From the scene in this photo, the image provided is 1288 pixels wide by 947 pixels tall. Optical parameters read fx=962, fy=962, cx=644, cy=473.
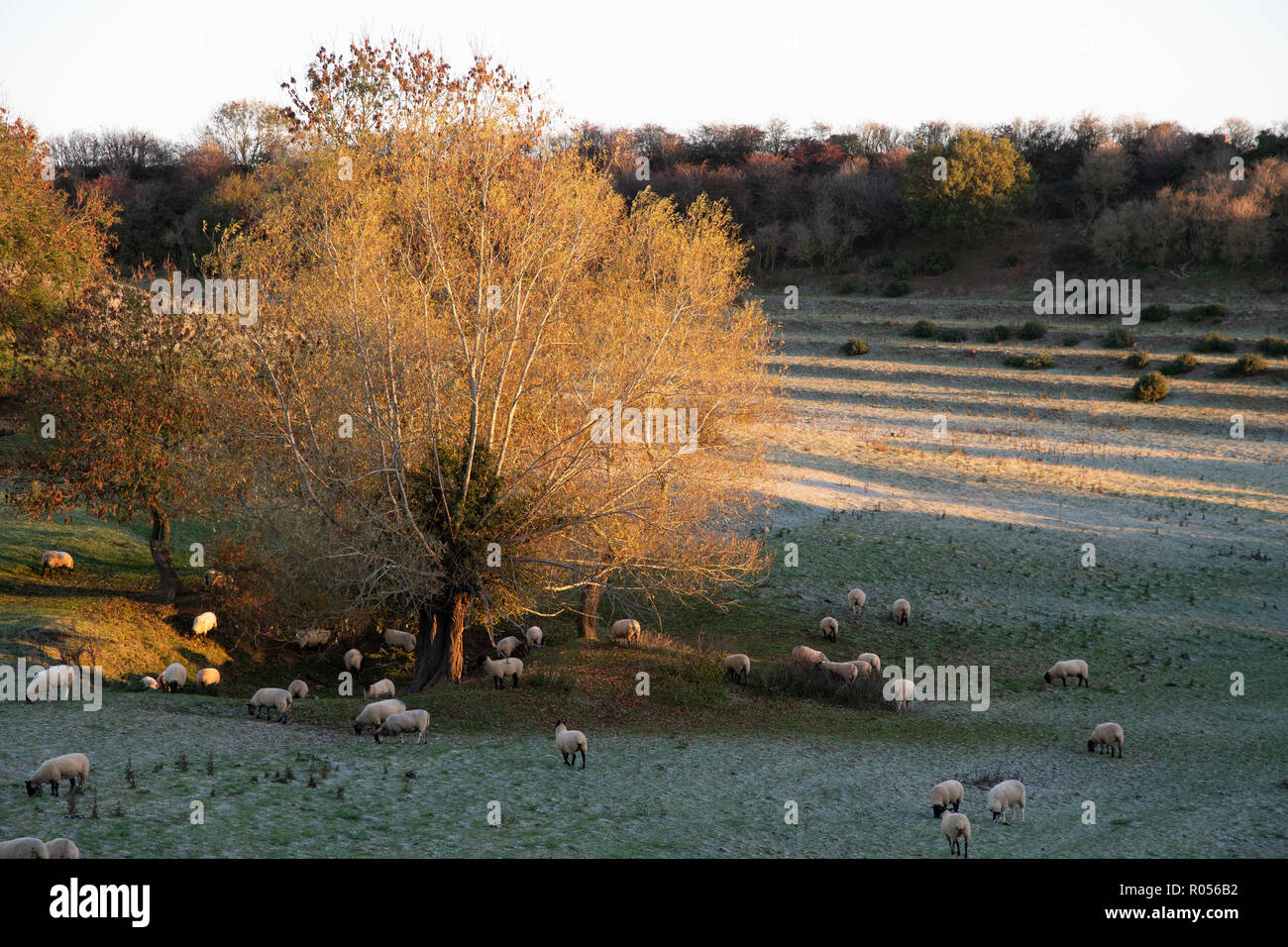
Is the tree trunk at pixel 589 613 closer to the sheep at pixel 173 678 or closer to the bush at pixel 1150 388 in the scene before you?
the sheep at pixel 173 678

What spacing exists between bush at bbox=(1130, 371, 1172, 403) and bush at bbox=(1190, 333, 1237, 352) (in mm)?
8319

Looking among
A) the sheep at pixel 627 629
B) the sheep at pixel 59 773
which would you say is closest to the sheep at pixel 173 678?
the sheep at pixel 59 773

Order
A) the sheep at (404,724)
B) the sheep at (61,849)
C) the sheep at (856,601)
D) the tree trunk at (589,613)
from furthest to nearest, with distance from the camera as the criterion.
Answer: the sheep at (856,601), the tree trunk at (589,613), the sheep at (404,724), the sheep at (61,849)

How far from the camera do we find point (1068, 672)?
2438cm

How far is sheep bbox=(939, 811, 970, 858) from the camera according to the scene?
43.8 ft

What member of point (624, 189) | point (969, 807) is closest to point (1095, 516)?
point (969, 807)

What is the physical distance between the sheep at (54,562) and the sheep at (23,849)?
21268mm

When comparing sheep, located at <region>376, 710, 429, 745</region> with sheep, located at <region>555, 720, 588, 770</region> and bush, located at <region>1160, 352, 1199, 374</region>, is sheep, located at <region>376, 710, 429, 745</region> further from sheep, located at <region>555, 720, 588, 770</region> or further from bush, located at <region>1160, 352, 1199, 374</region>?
bush, located at <region>1160, 352, 1199, 374</region>

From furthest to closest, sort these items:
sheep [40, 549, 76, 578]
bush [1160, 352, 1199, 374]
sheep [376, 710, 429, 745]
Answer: bush [1160, 352, 1199, 374]
sheep [40, 549, 76, 578]
sheep [376, 710, 429, 745]

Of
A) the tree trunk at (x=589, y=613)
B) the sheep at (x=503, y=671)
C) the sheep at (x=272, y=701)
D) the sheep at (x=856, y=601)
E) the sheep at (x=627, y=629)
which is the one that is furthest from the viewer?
the sheep at (x=856, y=601)

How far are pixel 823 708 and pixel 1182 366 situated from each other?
174 feet

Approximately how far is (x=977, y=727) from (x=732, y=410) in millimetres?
11704

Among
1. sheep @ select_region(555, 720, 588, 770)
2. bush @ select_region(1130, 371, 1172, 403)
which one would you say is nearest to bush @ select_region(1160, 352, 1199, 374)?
bush @ select_region(1130, 371, 1172, 403)

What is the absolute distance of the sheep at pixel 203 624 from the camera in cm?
2555
